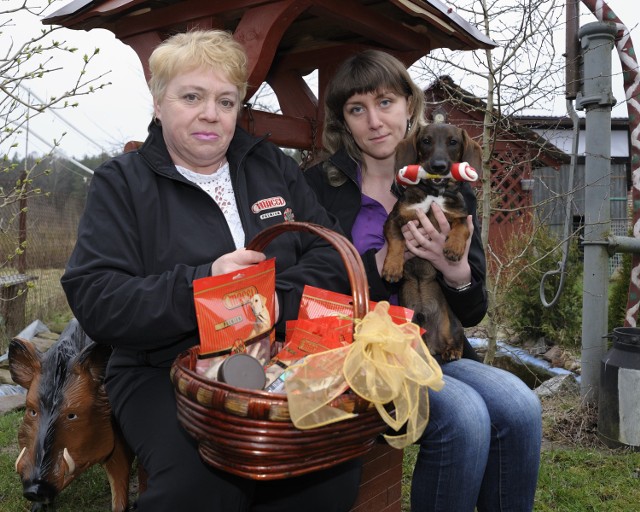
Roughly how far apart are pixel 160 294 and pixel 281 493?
2.24ft

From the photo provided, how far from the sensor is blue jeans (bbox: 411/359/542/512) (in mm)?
1893

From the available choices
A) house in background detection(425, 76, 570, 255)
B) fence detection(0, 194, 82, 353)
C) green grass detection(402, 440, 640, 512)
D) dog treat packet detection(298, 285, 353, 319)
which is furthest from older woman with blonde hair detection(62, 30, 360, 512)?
fence detection(0, 194, 82, 353)

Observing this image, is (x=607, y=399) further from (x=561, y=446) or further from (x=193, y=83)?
(x=193, y=83)

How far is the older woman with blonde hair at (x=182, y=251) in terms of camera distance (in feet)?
5.45

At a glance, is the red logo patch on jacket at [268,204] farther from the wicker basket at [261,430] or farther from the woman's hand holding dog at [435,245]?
the wicker basket at [261,430]

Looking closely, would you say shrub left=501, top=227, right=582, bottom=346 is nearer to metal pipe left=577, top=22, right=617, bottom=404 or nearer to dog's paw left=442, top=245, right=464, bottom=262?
metal pipe left=577, top=22, right=617, bottom=404

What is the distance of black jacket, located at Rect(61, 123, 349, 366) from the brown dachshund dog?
30 cm

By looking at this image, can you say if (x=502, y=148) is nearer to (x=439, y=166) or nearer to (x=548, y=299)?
(x=548, y=299)

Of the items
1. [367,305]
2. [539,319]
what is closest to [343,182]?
[367,305]

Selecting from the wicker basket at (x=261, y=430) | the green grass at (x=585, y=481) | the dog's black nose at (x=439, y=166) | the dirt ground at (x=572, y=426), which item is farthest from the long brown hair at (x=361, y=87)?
the dirt ground at (x=572, y=426)

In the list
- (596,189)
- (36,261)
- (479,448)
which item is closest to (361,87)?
(479,448)

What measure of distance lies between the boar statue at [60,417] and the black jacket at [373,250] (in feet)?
3.63

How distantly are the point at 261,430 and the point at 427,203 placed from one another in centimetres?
143

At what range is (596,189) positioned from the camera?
4.09 meters
